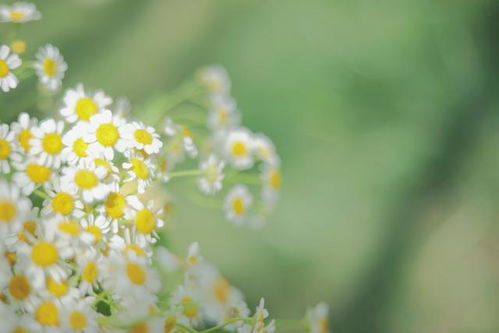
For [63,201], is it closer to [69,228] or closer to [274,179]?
[69,228]

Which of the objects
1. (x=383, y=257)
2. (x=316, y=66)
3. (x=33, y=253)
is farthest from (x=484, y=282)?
(x=33, y=253)

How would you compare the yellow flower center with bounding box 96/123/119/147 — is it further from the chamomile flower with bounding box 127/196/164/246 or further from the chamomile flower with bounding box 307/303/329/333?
the chamomile flower with bounding box 307/303/329/333

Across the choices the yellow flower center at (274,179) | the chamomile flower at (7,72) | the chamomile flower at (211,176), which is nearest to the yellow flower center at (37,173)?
the chamomile flower at (7,72)

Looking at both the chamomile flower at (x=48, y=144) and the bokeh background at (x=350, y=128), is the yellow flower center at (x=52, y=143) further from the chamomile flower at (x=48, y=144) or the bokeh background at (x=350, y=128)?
the bokeh background at (x=350, y=128)

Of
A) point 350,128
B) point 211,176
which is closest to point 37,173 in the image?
point 211,176

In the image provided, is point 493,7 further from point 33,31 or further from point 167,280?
point 167,280

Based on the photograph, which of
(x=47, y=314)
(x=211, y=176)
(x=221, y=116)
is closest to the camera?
(x=47, y=314)
